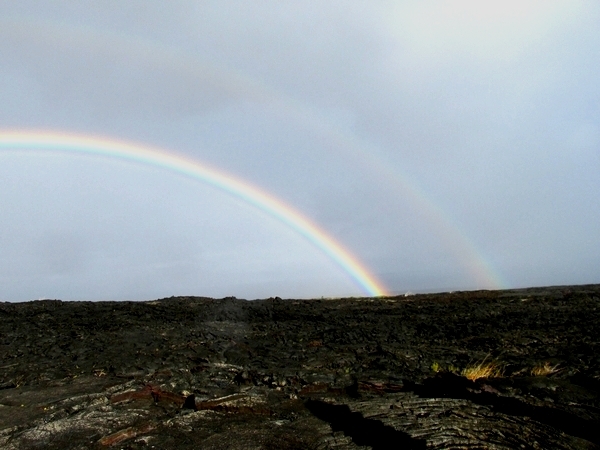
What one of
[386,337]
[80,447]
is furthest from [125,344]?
[386,337]

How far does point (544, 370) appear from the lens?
1095 cm

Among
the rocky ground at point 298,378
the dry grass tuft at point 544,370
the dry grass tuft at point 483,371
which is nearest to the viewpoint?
the rocky ground at point 298,378

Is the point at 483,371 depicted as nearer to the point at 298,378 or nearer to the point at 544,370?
the point at 544,370

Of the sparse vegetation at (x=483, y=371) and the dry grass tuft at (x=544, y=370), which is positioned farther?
the dry grass tuft at (x=544, y=370)

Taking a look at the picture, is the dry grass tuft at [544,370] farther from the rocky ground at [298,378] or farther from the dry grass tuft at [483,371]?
the dry grass tuft at [483,371]

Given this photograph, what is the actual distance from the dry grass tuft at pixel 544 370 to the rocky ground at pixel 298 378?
54 mm

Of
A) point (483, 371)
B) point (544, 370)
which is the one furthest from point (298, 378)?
point (544, 370)

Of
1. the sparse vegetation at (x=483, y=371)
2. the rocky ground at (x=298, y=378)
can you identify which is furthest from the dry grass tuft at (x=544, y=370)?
the sparse vegetation at (x=483, y=371)

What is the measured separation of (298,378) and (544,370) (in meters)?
5.70

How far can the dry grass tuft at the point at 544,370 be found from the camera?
10.9 meters

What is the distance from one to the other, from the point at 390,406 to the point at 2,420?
7.04 m

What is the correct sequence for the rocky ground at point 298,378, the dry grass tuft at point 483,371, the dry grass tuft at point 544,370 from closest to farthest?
1. the rocky ground at point 298,378
2. the dry grass tuft at point 483,371
3. the dry grass tuft at point 544,370

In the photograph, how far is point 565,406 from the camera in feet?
29.1

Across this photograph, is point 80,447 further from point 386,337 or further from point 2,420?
point 386,337
